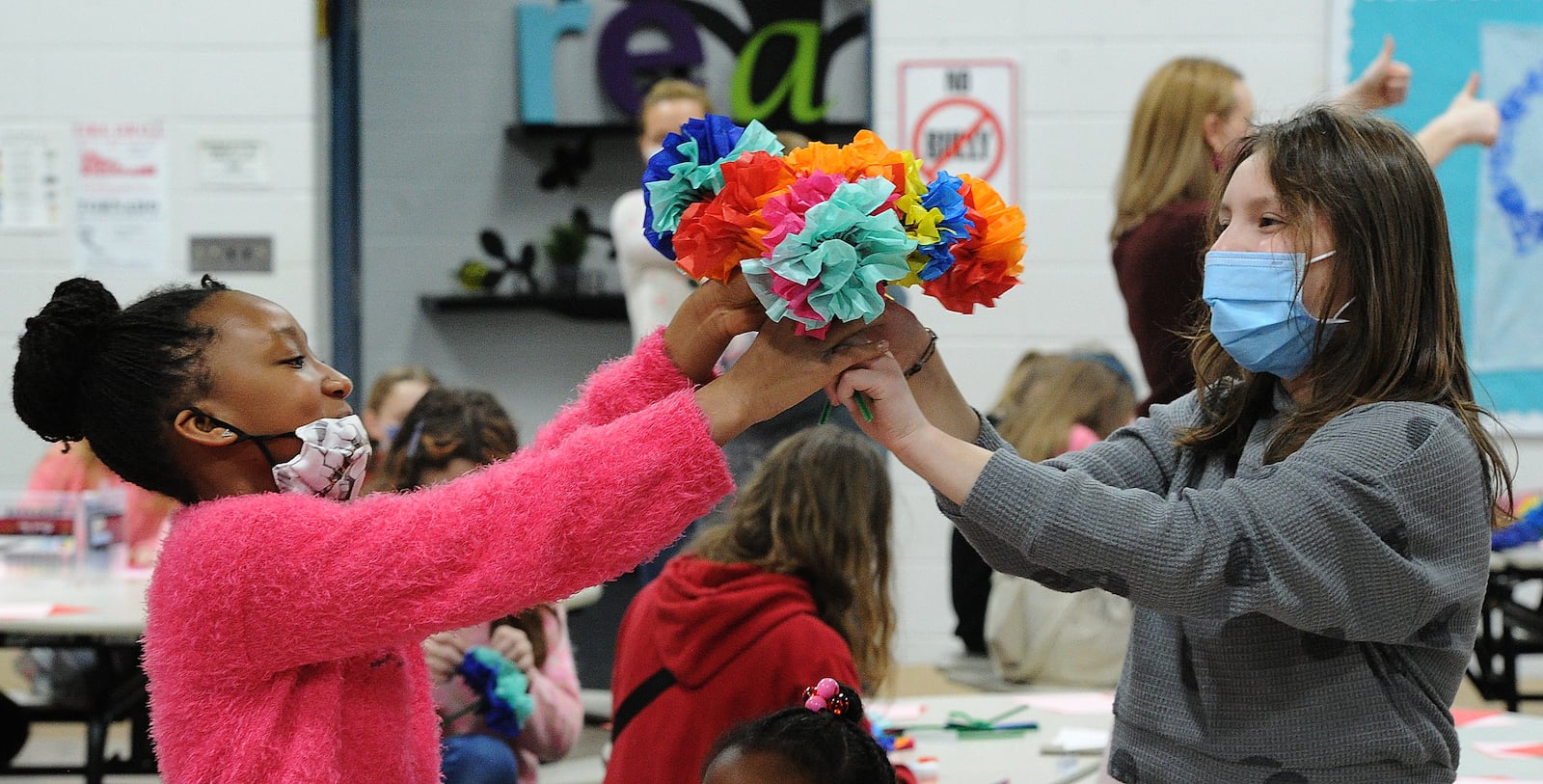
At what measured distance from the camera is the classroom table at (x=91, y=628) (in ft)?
8.87

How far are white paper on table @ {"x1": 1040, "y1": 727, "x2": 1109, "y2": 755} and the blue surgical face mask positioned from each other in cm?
74

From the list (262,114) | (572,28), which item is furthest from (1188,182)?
(572,28)

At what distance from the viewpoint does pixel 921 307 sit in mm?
4316

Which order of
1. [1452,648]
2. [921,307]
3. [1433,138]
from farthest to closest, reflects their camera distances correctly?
[921,307] → [1433,138] → [1452,648]

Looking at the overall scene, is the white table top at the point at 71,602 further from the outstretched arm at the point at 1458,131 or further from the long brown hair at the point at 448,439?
the outstretched arm at the point at 1458,131

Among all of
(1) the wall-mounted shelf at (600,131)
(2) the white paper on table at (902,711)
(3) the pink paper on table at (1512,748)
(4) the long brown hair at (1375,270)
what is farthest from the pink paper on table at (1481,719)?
(1) the wall-mounted shelf at (600,131)

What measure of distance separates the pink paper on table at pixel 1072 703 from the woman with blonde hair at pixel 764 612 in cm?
25

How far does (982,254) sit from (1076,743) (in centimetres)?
92

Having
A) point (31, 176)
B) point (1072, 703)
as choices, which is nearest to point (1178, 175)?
point (1072, 703)

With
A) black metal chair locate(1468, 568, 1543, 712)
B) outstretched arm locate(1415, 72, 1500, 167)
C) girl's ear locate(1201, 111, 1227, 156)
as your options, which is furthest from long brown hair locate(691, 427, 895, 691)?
black metal chair locate(1468, 568, 1543, 712)

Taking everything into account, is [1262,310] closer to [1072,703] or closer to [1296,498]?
[1296,498]

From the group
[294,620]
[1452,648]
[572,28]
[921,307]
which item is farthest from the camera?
[572,28]

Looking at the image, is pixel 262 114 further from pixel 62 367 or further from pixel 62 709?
pixel 62 367

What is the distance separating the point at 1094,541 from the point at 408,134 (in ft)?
19.0
